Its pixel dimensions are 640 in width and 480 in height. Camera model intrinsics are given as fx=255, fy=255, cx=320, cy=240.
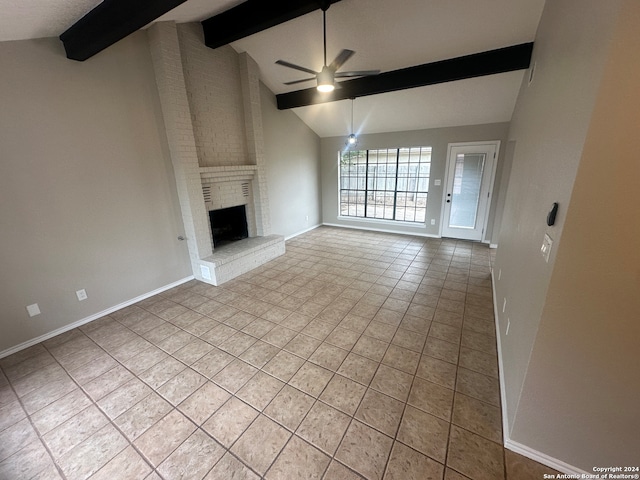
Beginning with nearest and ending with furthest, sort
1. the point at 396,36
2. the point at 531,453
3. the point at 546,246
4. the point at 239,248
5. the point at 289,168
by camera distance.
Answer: the point at 546,246, the point at 531,453, the point at 396,36, the point at 239,248, the point at 289,168

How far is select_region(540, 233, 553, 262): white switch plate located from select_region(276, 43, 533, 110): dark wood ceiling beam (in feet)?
9.74

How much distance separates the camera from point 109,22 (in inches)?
82.4

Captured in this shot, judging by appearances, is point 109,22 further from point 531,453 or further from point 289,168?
point 531,453

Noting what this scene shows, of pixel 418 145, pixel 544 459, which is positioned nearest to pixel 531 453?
pixel 544 459

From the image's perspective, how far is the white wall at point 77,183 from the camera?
229 cm

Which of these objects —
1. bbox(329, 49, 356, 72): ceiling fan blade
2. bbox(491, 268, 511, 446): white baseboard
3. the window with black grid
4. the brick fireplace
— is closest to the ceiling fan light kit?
bbox(329, 49, 356, 72): ceiling fan blade

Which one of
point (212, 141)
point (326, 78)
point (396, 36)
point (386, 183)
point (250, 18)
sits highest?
point (250, 18)

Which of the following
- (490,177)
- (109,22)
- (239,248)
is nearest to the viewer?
(109,22)

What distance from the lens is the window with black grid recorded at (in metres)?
5.77

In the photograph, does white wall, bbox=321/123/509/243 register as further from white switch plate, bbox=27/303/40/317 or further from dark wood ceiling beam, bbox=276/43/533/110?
white switch plate, bbox=27/303/40/317

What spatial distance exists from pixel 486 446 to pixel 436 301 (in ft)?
5.74

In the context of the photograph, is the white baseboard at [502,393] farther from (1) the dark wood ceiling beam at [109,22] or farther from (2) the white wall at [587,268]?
(1) the dark wood ceiling beam at [109,22]

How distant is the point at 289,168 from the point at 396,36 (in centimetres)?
311

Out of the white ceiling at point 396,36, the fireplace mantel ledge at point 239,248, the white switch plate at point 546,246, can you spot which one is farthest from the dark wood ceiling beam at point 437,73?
the white switch plate at point 546,246
